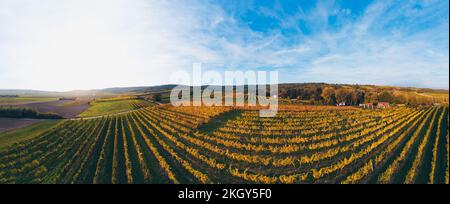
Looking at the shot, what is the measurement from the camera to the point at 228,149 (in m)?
8.85

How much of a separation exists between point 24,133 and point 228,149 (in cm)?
865

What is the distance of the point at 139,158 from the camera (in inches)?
325

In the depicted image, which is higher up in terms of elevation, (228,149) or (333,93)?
(333,93)

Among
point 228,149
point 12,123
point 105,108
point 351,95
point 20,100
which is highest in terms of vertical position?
point 351,95

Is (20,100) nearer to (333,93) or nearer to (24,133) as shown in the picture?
(24,133)

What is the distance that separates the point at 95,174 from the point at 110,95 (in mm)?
3889

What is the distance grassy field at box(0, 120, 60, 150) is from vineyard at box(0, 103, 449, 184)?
219 mm

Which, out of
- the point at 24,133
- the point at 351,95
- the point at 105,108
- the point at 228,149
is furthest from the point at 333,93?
the point at 24,133

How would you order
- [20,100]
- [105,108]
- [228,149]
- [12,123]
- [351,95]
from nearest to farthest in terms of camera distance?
[12,123], [228,149], [20,100], [105,108], [351,95]

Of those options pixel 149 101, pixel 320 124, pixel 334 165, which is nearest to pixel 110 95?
pixel 149 101

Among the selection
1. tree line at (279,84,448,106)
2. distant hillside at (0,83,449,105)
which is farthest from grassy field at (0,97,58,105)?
tree line at (279,84,448,106)

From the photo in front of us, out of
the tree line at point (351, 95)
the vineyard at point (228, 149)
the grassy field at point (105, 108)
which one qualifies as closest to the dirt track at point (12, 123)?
the vineyard at point (228, 149)

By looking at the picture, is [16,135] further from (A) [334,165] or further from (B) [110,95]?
(A) [334,165]
